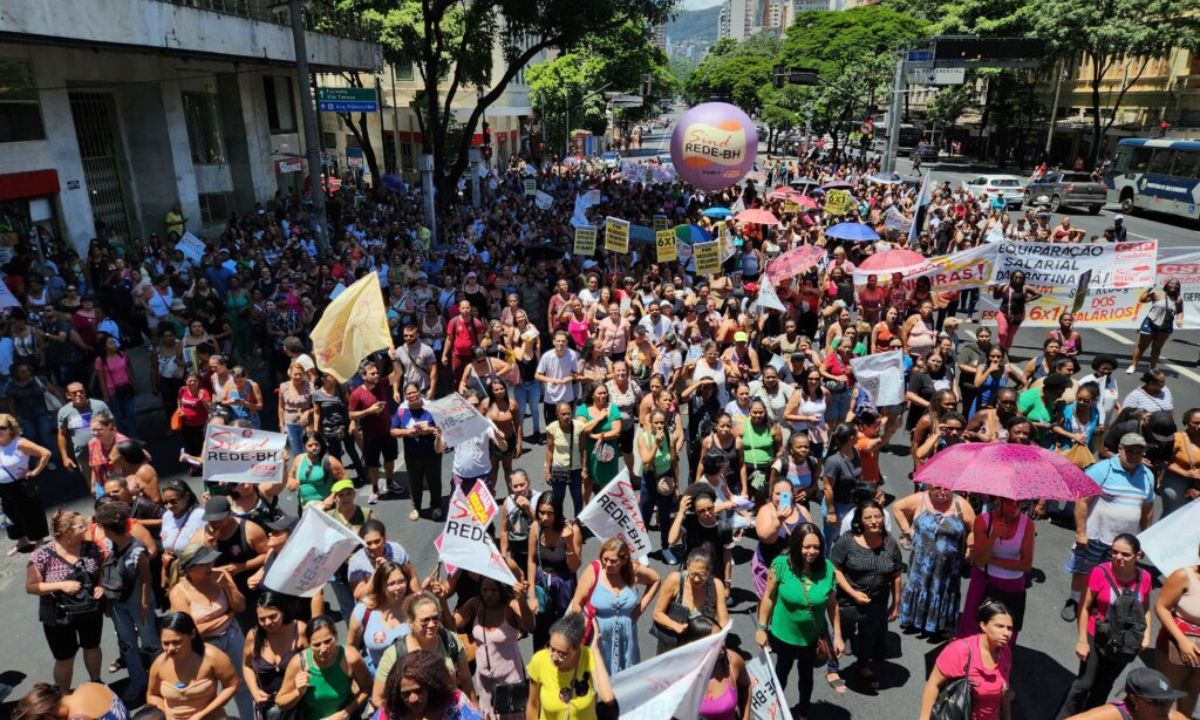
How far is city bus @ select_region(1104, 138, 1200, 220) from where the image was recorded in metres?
27.7

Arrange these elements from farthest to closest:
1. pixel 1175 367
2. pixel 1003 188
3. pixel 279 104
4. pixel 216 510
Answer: pixel 1003 188, pixel 279 104, pixel 1175 367, pixel 216 510

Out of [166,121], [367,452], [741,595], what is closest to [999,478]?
[741,595]

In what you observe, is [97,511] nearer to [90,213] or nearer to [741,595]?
[741,595]

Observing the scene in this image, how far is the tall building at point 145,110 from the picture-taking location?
15.3 m

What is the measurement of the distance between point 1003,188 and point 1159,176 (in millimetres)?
6321

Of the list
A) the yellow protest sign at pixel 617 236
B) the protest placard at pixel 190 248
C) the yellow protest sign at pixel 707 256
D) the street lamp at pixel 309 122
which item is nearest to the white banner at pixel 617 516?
the yellow protest sign at pixel 707 256

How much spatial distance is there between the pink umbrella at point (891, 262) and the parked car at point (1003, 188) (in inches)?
983

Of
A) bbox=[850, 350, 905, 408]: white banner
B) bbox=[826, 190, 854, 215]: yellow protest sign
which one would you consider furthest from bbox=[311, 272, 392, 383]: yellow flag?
bbox=[826, 190, 854, 215]: yellow protest sign

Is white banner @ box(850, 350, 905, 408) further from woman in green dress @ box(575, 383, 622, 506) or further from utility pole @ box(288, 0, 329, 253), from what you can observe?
utility pole @ box(288, 0, 329, 253)

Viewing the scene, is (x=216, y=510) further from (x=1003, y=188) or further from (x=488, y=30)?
(x=1003, y=188)

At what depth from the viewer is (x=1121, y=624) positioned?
4789 mm

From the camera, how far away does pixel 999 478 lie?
492cm

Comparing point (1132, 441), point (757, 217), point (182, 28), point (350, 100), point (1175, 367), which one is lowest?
point (1175, 367)

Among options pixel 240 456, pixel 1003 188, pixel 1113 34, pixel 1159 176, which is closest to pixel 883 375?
pixel 240 456
